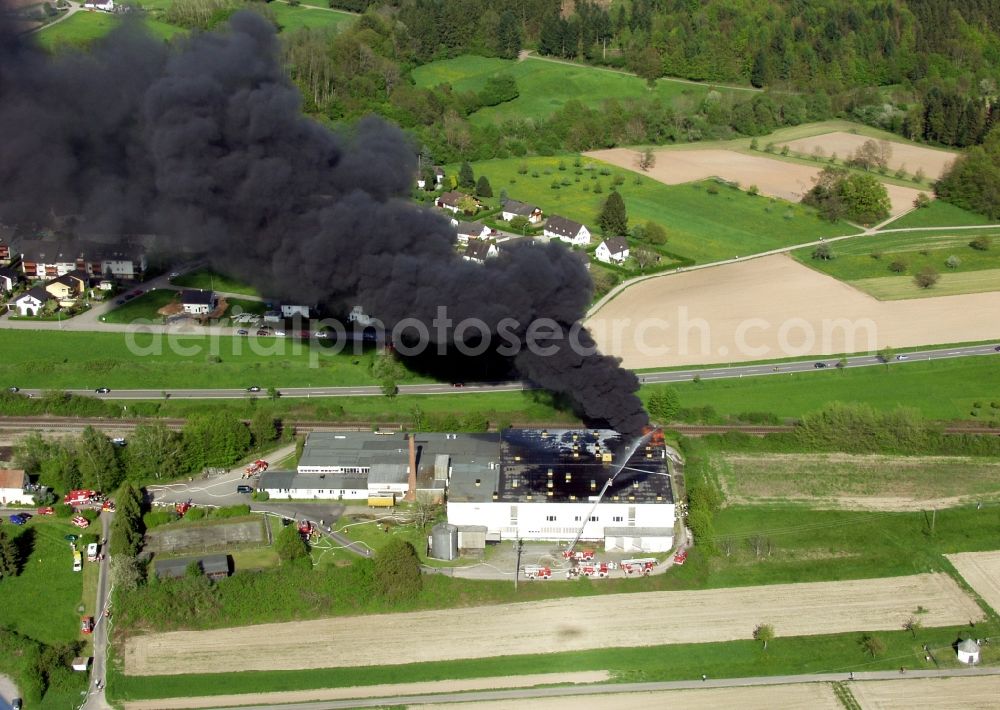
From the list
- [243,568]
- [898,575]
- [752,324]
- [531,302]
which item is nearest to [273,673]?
[243,568]

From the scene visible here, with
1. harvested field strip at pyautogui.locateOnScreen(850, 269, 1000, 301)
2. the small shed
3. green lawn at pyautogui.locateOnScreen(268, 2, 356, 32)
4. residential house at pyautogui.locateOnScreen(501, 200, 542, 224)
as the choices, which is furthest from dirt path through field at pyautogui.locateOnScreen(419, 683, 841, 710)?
green lawn at pyautogui.locateOnScreen(268, 2, 356, 32)

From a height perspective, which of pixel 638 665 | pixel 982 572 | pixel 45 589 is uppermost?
pixel 982 572

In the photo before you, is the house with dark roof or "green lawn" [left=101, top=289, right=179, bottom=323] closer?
the house with dark roof

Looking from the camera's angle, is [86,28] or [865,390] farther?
[86,28]

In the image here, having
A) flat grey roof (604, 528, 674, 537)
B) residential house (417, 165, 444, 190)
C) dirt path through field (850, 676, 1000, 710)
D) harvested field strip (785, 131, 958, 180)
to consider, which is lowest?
dirt path through field (850, 676, 1000, 710)

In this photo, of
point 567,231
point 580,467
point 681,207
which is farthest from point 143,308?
point 681,207

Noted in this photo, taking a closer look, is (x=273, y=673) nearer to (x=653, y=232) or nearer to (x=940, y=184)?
(x=653, y=232)

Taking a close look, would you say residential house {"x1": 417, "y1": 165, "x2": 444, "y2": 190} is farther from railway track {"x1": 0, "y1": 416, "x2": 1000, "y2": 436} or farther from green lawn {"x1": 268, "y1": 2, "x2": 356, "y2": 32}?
railway track {"x1": 0, "y1": 416, "x2": 1000, "y2": 436}

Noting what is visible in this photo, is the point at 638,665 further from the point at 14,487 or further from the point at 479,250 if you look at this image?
the point at 479,250
